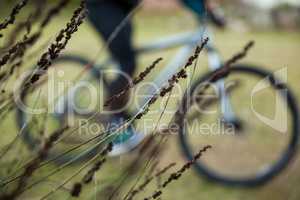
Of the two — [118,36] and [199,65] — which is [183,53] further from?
[199,65]

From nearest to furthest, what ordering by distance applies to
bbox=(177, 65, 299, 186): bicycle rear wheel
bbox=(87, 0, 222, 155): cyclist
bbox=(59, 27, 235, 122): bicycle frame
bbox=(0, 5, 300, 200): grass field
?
bbox=(0, 5, 300, 200): grass field < bbox=(87, 0, 222, 155): cyclist < bbox=(59, 27, 235, 122): bicycle frame < bbox=(177, 65, 299, 186): bicycle rear wheel

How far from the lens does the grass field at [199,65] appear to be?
11.6 feet

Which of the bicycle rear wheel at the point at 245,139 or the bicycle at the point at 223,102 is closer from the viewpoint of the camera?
the bicycle at the point at 223,102

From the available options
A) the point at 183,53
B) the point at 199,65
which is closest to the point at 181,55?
the point at 183,53

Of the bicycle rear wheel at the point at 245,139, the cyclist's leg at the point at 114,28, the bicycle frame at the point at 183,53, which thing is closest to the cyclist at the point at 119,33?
the cyclist's leg at the point at 114,28

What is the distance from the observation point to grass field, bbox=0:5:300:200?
3533 millimetres

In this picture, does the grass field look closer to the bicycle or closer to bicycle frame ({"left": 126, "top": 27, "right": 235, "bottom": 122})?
the bicycle

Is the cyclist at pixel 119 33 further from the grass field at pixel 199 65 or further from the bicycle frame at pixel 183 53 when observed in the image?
the grass field at pixel 199 65

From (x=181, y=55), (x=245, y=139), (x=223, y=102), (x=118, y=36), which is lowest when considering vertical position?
(x=245, y=139)

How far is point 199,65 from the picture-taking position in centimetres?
893

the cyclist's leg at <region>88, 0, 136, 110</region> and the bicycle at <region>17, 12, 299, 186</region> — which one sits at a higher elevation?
the cyclist's leg at <region>88, 0, 136, 110</region>

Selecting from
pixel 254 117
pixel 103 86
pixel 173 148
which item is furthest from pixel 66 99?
pixel 254 117

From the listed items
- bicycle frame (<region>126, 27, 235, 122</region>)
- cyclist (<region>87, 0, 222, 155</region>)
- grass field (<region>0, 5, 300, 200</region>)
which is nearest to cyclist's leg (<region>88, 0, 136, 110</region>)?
cyclist (<region>87, 0, 222, 155</region>)

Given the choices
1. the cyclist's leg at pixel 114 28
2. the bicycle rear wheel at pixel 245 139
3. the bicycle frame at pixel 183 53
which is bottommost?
the bicycle rear wheel at pixel 245 139
